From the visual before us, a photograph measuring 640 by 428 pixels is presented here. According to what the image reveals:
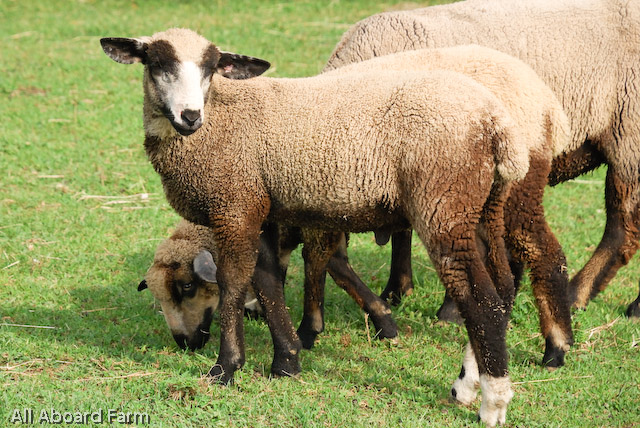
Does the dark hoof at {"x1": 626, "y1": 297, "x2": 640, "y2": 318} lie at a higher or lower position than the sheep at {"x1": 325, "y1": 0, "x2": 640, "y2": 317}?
lower

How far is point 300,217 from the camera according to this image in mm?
6020

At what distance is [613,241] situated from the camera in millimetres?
7582

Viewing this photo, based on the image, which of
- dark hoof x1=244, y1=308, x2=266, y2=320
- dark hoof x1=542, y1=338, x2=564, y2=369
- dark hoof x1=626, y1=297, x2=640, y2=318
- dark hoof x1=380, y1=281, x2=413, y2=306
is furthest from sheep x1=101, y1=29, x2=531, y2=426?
dark hoof x1=626, y1=297, x2=640, y2=318

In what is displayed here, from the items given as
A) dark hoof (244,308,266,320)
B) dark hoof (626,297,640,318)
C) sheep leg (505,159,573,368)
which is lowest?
dark hoof (244,308,266,320)

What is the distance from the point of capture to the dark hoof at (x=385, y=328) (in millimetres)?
7109

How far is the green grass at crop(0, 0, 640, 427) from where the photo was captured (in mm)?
5789

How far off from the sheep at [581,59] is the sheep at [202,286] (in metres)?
0.85

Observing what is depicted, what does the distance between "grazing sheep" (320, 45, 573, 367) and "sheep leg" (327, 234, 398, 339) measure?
1285 millimetres

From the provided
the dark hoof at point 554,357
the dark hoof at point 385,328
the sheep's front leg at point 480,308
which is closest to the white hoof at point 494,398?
the sheep's front leg at point 480,308

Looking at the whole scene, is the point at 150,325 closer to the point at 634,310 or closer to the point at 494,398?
the point at 494,398

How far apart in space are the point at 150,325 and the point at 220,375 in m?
1.49

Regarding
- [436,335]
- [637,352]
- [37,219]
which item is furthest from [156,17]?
[637,352]

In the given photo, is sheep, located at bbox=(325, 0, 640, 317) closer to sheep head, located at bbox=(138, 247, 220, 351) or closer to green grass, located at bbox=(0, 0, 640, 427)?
green grass, located at bbox=(0, 0, 640, 427)

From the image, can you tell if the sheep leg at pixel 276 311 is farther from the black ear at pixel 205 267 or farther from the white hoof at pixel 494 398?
the white hoof at pixel 494 398
